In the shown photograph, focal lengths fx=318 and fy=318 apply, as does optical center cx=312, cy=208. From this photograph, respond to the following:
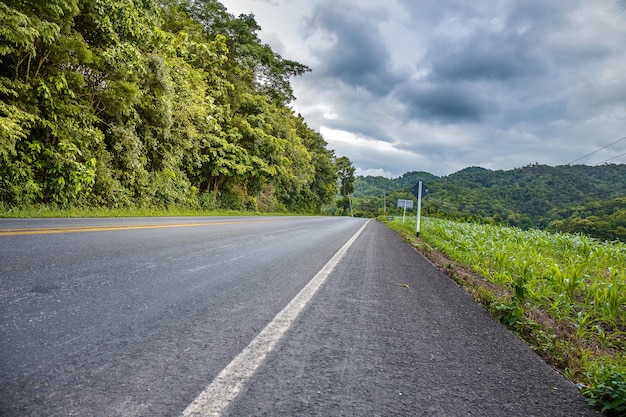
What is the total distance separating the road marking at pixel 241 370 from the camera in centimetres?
123

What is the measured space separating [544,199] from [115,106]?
62.3m

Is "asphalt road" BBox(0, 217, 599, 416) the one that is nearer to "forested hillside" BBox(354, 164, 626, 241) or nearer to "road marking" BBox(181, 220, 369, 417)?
"road marking" BBox(181, 220, 369, 417)

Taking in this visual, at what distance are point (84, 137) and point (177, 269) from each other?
31.9 feet

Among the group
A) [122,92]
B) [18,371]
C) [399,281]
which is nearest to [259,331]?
[18,371]

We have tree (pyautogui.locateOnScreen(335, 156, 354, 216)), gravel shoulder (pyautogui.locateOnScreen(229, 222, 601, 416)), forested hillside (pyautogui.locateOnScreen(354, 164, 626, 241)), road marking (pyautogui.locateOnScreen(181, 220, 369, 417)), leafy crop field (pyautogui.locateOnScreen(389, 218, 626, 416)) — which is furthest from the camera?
tree (pyautogui.locateOnScreen(335, 156, 354, 216))

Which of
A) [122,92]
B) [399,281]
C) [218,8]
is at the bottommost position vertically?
[399,281]

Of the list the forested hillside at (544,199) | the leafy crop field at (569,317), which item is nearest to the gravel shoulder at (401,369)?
the leafy crop field at (569,317)

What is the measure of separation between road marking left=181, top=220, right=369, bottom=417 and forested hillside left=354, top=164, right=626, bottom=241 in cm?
2433

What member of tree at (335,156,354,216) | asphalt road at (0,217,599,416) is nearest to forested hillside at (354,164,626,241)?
tree at (335,156,354,216)

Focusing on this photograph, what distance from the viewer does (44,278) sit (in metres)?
2.73

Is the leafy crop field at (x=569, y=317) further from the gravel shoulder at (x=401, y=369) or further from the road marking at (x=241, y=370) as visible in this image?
the road marking at (x=241, y=370)

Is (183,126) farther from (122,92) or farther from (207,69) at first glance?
(207,69)

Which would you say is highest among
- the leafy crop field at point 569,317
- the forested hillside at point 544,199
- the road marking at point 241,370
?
the forested hillside at point 544,199

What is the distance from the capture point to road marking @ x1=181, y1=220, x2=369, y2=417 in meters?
1.23
